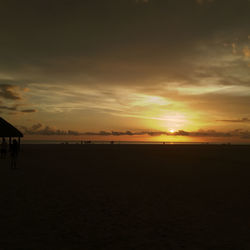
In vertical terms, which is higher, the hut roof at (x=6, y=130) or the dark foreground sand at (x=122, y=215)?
the hut roof at (x=6, y=130)

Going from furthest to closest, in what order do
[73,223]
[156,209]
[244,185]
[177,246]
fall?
[244,185] → [156,209] → [73,223] → [177,246]

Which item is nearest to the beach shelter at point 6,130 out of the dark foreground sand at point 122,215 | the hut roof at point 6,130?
the hut roof at point 6,130

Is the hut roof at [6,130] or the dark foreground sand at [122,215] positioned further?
the hut roof at [6,130]

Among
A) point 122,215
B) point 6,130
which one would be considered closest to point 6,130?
point 6,130

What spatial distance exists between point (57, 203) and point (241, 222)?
18.6 feet

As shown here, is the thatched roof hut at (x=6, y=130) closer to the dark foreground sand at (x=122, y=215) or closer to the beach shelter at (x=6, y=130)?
the beach shelter at (x=6, y=130)

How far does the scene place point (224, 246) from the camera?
5172mm

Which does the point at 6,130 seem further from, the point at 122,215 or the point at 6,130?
the point at 122,215

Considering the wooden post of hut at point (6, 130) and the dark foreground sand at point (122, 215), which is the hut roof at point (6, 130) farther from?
the dark foreground sand at point (122, 215)

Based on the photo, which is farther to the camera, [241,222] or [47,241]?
[241,222]

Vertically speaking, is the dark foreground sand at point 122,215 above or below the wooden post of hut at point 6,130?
below

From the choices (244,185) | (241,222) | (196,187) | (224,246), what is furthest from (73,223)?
(244,185)

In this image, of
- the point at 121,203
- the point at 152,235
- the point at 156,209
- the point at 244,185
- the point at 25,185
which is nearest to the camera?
the point at 152,235

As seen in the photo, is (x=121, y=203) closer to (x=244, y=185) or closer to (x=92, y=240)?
(x=92, y=240)
